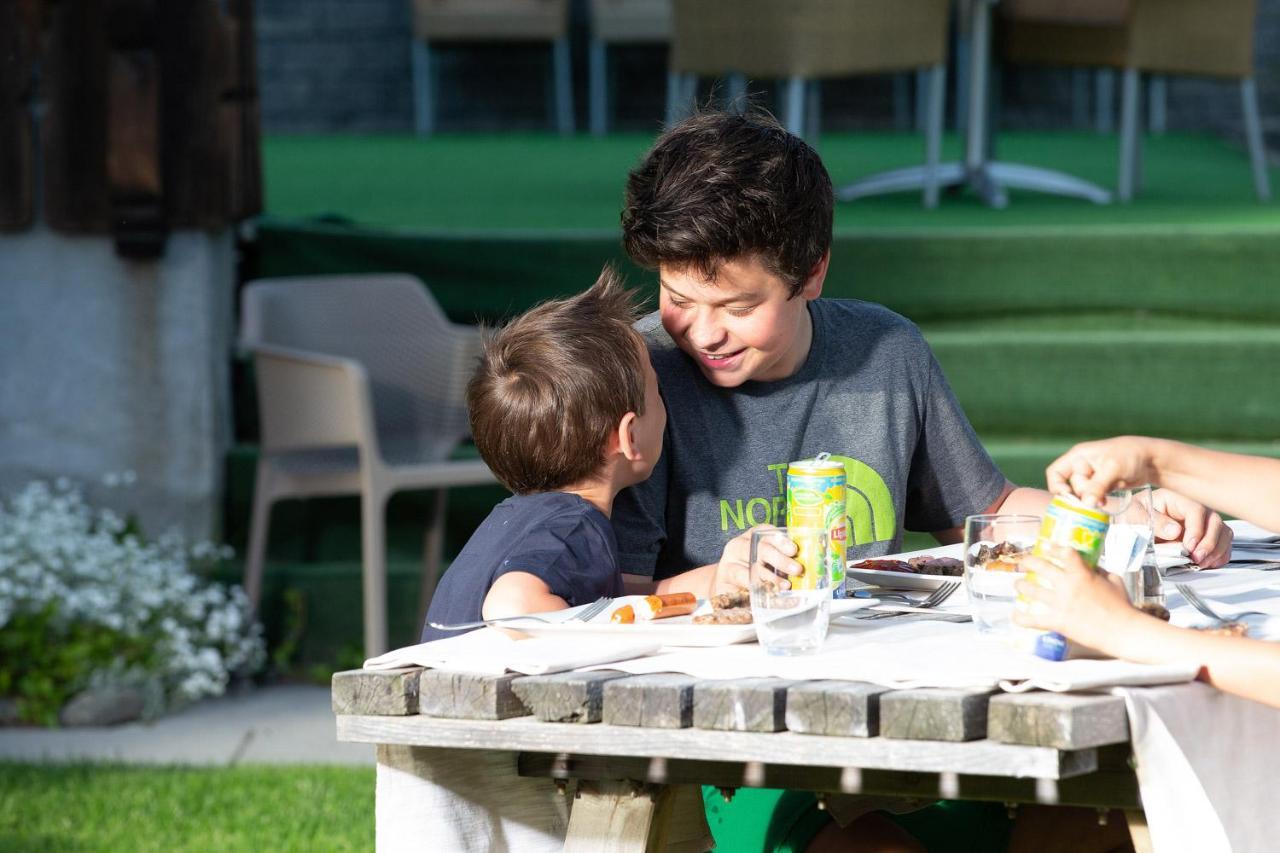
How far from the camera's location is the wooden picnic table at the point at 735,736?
1415 mm

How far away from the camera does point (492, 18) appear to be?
34.9ft

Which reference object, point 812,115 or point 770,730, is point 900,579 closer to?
point 770,730

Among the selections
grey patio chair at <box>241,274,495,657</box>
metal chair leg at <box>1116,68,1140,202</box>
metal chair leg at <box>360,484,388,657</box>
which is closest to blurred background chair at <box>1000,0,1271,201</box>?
metal chair leg at <box>1116,68,1140,202</box>

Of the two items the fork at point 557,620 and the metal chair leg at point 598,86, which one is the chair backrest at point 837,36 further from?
the metal chair leg at point 598,86

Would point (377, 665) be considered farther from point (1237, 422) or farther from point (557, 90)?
point (557, 90)

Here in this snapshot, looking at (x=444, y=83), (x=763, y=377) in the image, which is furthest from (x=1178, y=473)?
(x=444, y=83)

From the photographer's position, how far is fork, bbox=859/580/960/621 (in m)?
1.89

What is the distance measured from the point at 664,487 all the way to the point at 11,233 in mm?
2984

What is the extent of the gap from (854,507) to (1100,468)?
454 millimetres

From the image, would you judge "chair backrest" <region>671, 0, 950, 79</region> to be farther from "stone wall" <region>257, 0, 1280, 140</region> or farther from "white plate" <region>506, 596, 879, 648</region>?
"stone wall" <region>257, 0, 1280, 140</region>

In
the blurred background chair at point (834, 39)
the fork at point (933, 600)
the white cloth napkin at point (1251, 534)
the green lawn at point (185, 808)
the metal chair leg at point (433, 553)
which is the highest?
the blurred background chair at point (834, 39)

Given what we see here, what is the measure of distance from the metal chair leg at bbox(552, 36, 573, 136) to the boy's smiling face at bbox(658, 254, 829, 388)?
28.7 ft

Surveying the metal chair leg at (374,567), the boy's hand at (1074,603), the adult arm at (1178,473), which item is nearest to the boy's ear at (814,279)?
the adult arm at (1178,473)

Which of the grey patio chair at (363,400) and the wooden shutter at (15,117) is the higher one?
the wooden shutter at (15,117)
